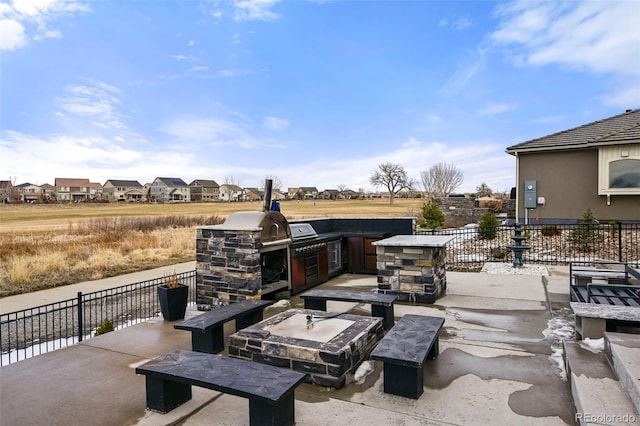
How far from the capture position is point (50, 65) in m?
11.6

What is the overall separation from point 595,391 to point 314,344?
7.24 ft

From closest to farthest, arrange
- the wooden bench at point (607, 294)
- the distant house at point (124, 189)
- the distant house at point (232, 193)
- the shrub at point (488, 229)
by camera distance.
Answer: the wooden bench at point (607, 294), the shrub at point (488, 229), the distant house at point (232, 193), the distant house at point (124, 189)

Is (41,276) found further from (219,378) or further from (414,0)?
(414,0)

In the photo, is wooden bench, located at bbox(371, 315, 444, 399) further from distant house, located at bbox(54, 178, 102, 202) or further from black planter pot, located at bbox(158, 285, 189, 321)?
distant house, located at bbox(54, 178, 102, 202)

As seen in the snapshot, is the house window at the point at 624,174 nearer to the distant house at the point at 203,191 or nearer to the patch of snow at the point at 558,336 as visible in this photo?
the patch of snow at the point at 558,336

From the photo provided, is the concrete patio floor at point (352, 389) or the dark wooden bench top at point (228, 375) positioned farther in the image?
the concrete patio floor at point (352, 389)

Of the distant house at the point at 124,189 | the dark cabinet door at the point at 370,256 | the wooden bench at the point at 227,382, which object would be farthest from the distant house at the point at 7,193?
the wooden bench at the point at 227,382

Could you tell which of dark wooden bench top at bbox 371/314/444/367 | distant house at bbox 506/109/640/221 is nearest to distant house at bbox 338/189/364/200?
distant house at bbox 506/109/640/221

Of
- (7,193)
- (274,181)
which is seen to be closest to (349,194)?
(7,193)

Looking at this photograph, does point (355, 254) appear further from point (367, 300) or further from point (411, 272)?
point (367, 300)

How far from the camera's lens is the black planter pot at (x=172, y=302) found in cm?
546

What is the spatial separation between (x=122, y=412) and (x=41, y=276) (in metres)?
11.7

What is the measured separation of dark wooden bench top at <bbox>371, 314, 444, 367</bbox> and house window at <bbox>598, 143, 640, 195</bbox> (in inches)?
516

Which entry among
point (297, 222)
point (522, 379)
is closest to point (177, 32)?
point (297, 222)
